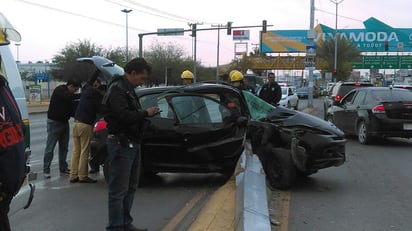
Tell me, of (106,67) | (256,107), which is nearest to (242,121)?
(256,107)

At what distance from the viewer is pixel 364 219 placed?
239 inches

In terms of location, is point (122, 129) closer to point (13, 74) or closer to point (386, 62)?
point (13, 74)

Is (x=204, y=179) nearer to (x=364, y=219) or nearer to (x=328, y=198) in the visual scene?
(x=328, y=198)

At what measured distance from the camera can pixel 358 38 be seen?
214ft

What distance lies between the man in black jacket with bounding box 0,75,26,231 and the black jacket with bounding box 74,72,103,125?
5151 mm

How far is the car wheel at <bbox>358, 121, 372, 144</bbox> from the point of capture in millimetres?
13023

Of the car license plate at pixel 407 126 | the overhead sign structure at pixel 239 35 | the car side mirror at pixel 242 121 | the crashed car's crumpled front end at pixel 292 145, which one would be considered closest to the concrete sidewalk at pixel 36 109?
the car license plate at pixel 407 126

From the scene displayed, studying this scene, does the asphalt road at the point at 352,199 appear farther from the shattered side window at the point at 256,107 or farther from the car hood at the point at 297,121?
the shattered side window at the point at 256,107

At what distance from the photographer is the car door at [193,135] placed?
766cm

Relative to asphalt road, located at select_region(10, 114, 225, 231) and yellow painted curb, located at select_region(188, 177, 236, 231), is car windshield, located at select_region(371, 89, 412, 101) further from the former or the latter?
yellow painted curb, located at select_region(188, 177, 236, 231)

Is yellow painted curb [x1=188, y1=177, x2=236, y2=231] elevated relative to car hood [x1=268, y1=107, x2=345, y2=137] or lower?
lower

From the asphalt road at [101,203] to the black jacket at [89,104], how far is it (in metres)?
1.05

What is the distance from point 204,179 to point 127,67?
382 cm

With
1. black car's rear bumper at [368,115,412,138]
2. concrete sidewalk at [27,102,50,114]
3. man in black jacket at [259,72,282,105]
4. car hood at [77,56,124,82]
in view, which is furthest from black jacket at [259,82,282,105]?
concrete sidewalk at [27,102,50,114]
